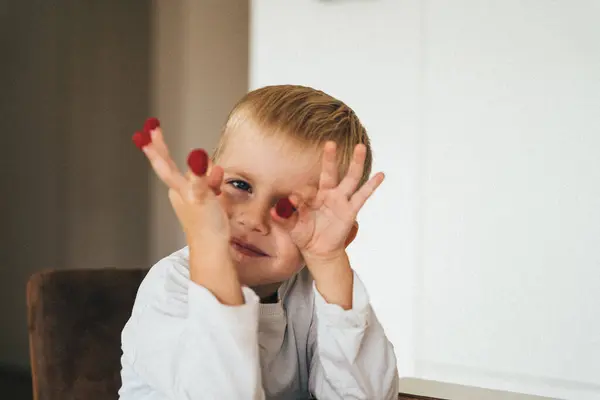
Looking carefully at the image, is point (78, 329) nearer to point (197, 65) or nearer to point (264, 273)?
point (264, 273)

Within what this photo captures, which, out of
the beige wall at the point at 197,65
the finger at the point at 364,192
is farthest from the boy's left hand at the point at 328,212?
the beige wall at the point at 197,65

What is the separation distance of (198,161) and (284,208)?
0.14 metres

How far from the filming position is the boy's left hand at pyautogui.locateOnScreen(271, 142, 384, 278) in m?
0.57

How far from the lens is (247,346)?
1.71 feet

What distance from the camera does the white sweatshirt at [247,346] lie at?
1.69 ft

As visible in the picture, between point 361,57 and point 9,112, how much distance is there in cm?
95

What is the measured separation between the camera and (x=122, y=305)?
92 centimetres

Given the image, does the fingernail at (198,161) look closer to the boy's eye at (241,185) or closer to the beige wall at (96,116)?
the boy's eye at (241,185)

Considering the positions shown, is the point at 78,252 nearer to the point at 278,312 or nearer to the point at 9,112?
the point at 9,112

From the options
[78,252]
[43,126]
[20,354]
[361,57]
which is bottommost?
[20,354]

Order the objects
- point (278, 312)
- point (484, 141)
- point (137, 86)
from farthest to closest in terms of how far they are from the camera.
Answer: point (137, 86) → point (484, 141) → point (278, 312)

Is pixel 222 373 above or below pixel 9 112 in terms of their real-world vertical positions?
below

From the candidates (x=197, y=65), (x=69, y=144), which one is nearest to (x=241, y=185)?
(x=69, y=144)

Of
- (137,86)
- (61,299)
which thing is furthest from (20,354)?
(61,299)
